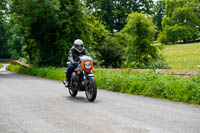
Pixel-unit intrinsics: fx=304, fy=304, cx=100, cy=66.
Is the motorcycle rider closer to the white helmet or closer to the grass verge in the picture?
the white helmet

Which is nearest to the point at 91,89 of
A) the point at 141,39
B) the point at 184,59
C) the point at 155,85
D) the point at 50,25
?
the point at 155,85

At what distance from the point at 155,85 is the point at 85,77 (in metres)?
2.56

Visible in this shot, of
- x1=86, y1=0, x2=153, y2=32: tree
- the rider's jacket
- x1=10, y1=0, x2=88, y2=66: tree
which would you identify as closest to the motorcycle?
the rider's jacket

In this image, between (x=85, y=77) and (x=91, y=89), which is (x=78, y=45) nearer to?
(x=85, y=77)

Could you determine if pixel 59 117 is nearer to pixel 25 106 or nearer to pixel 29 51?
pixel 25 106

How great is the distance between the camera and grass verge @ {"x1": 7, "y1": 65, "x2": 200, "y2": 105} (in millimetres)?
8711

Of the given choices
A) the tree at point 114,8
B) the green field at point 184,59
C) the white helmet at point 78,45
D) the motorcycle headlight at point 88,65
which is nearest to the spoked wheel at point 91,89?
the motorcycle headlight at point 88,65

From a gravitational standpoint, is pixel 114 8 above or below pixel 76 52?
above

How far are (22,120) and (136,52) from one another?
20.0 m

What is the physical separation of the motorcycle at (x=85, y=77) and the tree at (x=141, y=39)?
16.1 m

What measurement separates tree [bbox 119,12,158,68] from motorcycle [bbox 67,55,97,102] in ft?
52.9

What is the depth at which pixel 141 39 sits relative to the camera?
25.0 m

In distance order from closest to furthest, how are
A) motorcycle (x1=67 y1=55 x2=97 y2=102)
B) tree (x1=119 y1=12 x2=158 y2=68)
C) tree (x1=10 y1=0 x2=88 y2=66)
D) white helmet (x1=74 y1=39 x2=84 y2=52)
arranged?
motorcycle (x1=67 y1=55 x2=97 y2=102)
white helmet (x1=74 y1=39 x2=84 y2=52)
tree (x1=10 y1=0 x2=88 y2=66)
tree (x1=119 y1=12 x2=158 y2=68)

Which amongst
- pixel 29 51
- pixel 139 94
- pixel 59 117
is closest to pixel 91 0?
pixel 29 51
